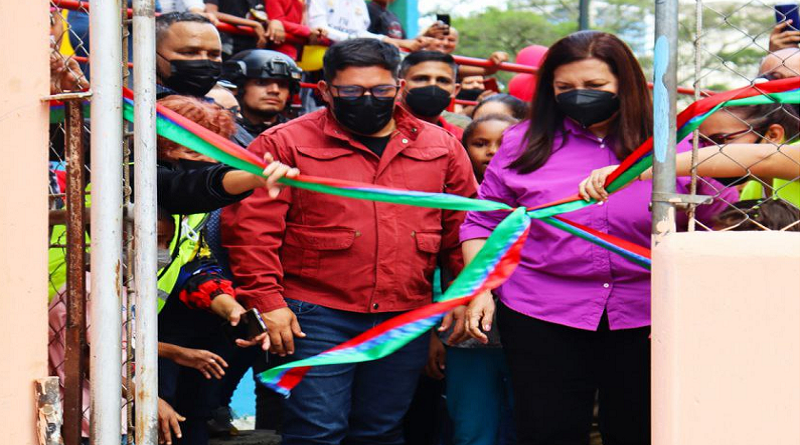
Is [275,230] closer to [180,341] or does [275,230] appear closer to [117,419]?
[180,341]

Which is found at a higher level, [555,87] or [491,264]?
[555,87]

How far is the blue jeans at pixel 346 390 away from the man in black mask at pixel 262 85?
64.6 inches

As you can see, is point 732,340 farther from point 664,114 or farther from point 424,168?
point 424,168

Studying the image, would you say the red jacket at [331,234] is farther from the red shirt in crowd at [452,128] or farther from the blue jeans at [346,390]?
the red shirt in crowd at [452,128]

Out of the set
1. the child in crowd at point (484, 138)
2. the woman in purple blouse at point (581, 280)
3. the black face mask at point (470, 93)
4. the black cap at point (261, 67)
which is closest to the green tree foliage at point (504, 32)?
the black face mask at point (470, 93)

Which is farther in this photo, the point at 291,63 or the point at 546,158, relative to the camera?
the point at 291,63

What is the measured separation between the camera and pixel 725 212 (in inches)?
133

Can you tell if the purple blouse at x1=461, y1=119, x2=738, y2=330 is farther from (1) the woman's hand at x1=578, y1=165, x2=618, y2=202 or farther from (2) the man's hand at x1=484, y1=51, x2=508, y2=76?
(2) the man's hand at x1=484, y1=51, x2=508, y2=76

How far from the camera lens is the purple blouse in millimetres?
3436

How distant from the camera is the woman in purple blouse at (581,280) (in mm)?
3447

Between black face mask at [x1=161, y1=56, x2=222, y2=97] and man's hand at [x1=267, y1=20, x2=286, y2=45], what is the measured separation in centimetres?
174

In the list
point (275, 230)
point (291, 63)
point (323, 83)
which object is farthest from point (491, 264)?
point (291, 63)

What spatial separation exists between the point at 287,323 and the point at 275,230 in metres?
0.34

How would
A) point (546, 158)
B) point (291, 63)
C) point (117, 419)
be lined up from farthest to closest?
A: point (291, 63) → point (546, 158) → point (117, 419)
